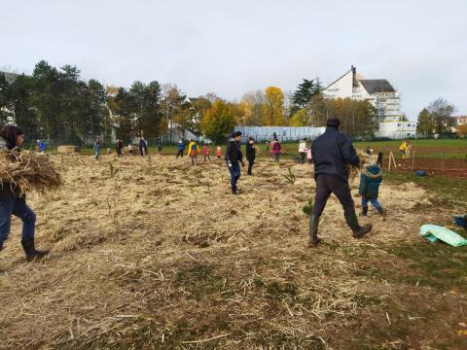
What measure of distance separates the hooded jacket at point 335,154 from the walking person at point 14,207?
4307mm

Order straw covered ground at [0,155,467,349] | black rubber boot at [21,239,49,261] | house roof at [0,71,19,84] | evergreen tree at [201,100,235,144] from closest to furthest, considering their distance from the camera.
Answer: straw covered ground at [0,155,467,349] < black rubber boot at [21,239,49,261] < evergreen tree at [201,100,235,144] < house roof at [0,71,19,84]

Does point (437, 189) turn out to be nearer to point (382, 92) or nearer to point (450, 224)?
point (450, 224)

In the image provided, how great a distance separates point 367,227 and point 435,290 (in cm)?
179

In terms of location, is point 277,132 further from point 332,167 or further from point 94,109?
point 332,167

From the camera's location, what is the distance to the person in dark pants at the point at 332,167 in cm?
498

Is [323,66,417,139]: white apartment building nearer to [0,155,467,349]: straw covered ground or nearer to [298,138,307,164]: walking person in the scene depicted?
[298,138,307,164]: walking person

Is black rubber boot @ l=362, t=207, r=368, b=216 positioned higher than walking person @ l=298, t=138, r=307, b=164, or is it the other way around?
walking person @ l=298, t=138, r=307, b=164

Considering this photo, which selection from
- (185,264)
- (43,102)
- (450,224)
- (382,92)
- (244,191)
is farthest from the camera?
(382,92)

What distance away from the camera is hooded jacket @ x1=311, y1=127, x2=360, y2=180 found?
4.97 meters

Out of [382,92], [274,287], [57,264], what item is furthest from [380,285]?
[382,92]

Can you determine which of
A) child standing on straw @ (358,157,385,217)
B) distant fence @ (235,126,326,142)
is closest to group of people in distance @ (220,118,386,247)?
child standing on straw @ (358,157,385,217)

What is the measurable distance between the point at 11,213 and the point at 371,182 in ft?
20.2

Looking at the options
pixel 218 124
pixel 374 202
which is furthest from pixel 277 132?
pixel 374 202

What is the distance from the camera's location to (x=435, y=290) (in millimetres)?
3752
